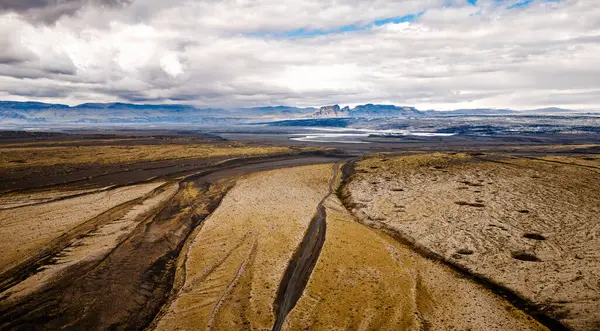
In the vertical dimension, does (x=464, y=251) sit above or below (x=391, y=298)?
above

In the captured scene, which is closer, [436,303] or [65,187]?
[436,303]

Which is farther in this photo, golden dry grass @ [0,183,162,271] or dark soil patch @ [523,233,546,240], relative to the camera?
dark soil patch @ [523,233,546,240]

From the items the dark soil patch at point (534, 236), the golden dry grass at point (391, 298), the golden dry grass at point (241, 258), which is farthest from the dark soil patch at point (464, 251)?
the golden dry grass at point (241, 258)

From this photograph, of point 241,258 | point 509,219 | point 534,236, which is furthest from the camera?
point 509,219

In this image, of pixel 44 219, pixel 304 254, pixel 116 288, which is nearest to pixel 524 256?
pixel 304 254

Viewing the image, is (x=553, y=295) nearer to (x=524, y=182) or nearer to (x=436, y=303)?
(x=436, y=303)

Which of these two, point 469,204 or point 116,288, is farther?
point 469,204

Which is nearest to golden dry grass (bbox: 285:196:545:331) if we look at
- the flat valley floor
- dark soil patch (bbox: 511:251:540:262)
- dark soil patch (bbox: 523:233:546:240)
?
the flat valley floor

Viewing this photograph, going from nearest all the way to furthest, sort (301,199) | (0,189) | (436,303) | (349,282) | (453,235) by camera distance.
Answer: (436,303)
(349,282)
(453,235)
(301,199)
(0,189)

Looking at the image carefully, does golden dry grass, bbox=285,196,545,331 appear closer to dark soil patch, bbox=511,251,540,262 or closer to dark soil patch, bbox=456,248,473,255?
dark soil patch, bbox=456,248,473,255

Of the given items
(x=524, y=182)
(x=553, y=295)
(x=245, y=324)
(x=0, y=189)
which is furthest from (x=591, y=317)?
(x=0, y=189)

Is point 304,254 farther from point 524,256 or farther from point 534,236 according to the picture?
point 534,236
